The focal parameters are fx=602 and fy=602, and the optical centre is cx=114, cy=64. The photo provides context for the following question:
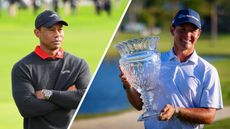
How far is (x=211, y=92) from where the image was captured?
3.19 metres

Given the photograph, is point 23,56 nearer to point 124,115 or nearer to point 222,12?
point 124,115

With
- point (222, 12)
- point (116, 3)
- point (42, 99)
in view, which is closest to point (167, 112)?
point (42, 99)

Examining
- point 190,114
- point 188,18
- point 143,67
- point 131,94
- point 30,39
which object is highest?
point 188,18

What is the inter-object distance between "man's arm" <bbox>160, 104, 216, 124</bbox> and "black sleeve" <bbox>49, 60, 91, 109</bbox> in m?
0.68

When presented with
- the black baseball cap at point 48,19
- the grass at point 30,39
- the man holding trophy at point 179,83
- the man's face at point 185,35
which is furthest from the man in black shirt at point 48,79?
the man's face at point 185,35

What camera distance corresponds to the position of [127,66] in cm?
333

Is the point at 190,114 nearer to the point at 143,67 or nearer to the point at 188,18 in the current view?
the point at 143,67

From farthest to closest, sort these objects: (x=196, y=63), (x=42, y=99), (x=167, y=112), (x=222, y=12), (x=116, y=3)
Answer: (x=222, y=12)
(x=116, y=3)
(x=42, y=99)
(x=196, y=63)
(x=167, y=112)

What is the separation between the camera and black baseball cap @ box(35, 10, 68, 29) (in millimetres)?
3564

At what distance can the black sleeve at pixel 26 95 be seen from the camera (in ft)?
11.6

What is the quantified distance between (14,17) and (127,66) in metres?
1.05

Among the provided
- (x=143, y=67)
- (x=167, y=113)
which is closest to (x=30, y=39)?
(x=143, y=67)

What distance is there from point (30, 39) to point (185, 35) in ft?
3.69

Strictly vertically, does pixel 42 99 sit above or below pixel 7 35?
below
